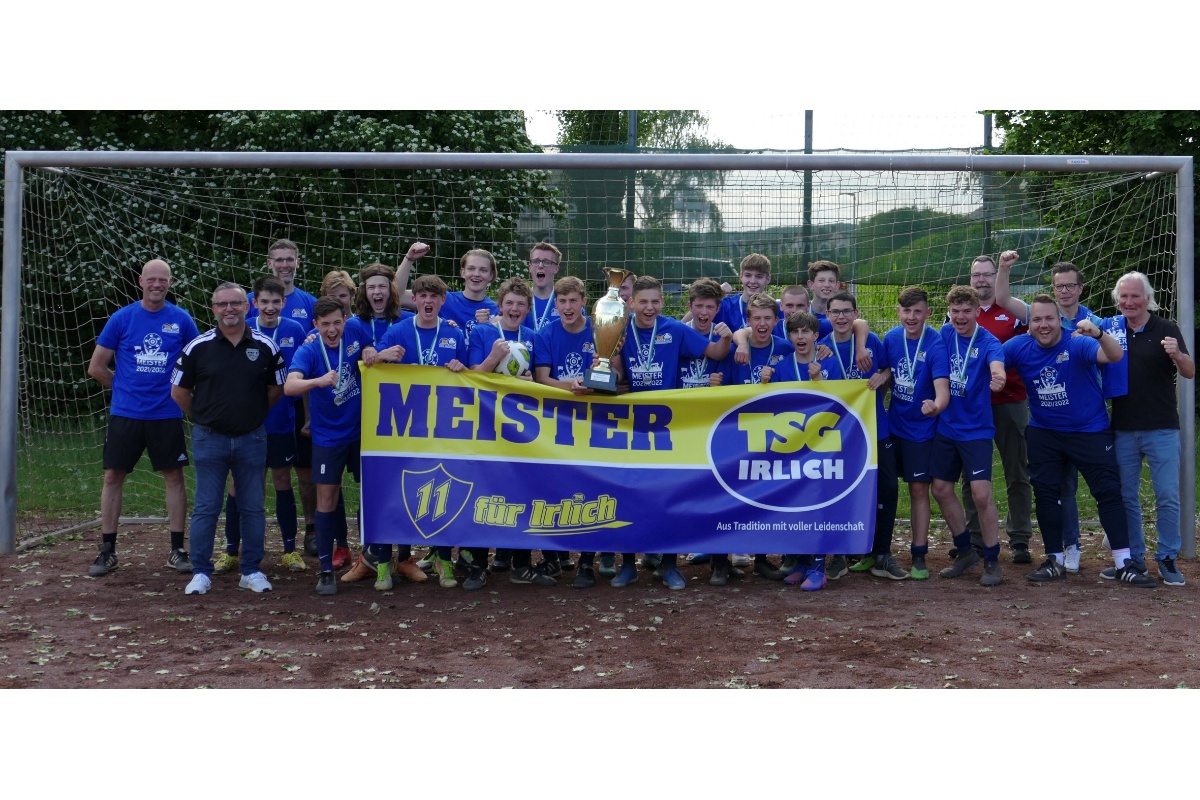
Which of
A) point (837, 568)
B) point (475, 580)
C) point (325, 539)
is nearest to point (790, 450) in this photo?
point (837, 568)

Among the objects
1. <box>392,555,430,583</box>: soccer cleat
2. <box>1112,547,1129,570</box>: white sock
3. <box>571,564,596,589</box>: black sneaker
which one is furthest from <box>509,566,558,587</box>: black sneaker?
<box>1112,547,1129,570</box>: white sock

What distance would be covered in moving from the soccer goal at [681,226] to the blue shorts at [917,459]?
2.02 metres

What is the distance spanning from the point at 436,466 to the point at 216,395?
1.38 metres

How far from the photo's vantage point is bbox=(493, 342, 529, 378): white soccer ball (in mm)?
6590

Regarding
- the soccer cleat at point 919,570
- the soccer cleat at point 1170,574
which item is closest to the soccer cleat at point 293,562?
the soccer cleat at point 919,570

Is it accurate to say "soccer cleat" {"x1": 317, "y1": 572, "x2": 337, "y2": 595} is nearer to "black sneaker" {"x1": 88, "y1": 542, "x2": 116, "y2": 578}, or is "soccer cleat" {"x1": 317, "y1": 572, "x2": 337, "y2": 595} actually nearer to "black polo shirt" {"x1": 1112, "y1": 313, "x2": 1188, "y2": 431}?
"black sneaker" {"x1": 88, "y1": 542, "x2": 116, "y2": 578}

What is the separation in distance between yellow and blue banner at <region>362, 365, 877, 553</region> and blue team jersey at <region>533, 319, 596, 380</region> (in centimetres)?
18

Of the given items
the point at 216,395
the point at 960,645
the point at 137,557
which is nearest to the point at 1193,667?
the point at 960,645

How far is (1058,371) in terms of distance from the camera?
6730 millimetres

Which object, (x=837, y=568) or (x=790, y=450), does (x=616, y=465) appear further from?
(x=837, y=568)

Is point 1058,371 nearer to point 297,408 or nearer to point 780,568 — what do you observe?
point 780,568

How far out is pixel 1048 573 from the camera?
689 cm

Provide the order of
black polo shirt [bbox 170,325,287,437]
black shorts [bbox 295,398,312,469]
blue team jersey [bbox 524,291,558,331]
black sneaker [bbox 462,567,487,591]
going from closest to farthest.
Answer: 1. black polo shirt [bbox 170,325,287,437]
2. black sneaker [bbox 462,567,487,591]
3. blue team jersey [bbox 524,291,558,331]
4. black shorts [bbox 295,398,312,469]

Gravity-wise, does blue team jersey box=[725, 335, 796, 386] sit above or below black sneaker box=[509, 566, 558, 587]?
above
